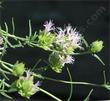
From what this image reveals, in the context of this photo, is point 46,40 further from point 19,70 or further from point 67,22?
point 67,22

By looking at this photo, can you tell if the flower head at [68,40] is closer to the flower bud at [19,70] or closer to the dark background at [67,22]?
the flower bud at [19,70]

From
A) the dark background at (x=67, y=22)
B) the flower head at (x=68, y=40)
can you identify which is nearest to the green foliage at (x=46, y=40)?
the flower head at (x=68, y=40)

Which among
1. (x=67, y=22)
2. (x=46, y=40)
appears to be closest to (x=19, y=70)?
(x=46, y=40)

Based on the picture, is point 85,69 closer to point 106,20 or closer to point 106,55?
point 106,55

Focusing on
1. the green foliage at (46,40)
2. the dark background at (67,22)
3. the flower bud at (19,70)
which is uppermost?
the dark background at (67,22)

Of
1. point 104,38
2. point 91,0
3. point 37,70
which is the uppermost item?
point 91,0

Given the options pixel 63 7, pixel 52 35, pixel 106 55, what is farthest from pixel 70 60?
pixel 63 7

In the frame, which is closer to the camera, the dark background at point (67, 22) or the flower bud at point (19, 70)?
the flower bud at point (19, 70)

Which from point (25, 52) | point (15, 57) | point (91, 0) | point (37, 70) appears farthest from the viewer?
point (91, 0)
